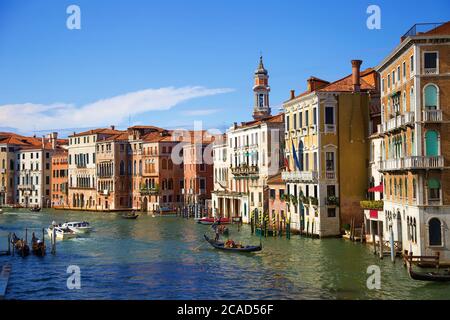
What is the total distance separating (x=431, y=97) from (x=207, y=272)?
8953mm

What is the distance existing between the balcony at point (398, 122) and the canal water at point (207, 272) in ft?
14.7

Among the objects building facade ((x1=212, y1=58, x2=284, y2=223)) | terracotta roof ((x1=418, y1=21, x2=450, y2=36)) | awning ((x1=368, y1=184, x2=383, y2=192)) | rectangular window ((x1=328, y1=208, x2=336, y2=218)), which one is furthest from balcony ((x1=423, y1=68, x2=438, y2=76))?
building facade ((x1=212, y1=58, x2=284, y2=223))

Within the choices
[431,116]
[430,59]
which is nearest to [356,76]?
[430,59]

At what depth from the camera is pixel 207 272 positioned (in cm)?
2192

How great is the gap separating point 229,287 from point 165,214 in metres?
35.3

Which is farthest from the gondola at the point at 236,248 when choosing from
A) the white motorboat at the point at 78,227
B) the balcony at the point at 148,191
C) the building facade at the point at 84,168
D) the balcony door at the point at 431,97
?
the building facade at the point at 84,168

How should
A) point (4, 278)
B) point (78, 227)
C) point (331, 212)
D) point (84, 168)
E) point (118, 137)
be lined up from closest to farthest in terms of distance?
1. point (4, 278)
2. point (331, 212)
3. point (78, 227)
4. point (118, 137)
5. point (84, 168)

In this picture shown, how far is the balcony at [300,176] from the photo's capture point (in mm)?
30781

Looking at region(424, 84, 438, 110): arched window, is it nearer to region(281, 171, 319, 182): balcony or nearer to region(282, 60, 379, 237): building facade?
region(282, 60, 379, 237): building facade

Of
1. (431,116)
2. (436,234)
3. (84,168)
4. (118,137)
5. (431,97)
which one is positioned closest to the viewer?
(436,234)

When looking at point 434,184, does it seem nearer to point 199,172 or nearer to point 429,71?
point 429,71

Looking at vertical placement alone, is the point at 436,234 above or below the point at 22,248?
above

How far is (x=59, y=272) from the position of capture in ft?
74.3

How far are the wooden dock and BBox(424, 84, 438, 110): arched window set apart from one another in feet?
44.2
